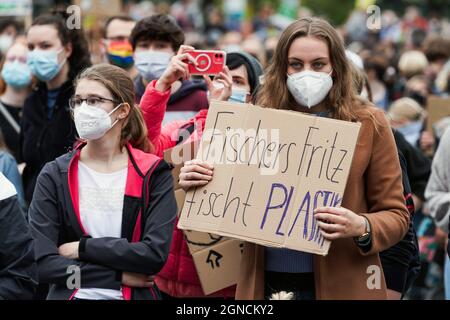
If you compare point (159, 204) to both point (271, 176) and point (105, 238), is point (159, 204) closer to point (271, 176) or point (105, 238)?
point (105, 238)

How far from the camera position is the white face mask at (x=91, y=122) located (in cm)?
450

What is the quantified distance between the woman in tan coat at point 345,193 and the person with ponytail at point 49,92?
81.2 inches

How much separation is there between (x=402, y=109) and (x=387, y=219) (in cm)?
491

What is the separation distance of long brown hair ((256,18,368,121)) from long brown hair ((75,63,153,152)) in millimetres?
615

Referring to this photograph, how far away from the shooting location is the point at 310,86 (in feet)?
14.2

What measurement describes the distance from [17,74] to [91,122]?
128 inches

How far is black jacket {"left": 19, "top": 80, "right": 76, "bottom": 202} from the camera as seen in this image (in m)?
6.20

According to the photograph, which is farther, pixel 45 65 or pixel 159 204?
pixel 45 65

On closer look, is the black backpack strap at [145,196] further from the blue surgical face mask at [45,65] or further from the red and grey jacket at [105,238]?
the blue surgical face mask at [45,65]

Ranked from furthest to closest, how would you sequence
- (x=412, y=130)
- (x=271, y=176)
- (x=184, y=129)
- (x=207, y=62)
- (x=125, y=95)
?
(x=412, y=130), (x=184, y=129), (x=207, y=62), (x=125, y=95), (x=271, y=176)

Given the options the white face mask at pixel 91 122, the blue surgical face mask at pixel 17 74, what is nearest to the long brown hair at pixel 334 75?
the white face mask at pixel 91 122

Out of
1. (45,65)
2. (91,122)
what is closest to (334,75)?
(91,122)
